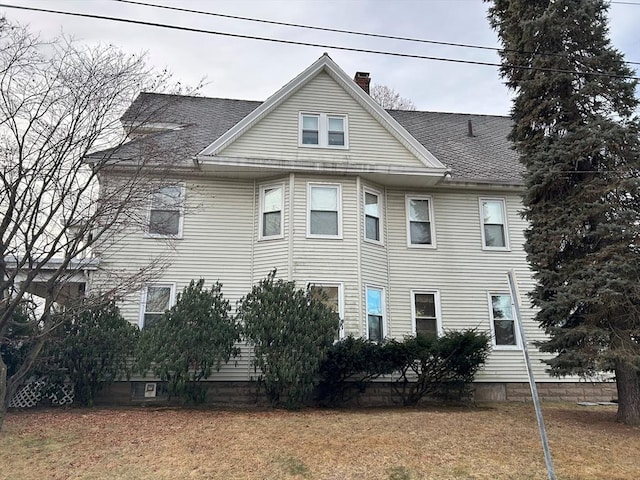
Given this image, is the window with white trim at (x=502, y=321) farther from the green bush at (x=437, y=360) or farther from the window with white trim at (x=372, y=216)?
the window with white trim at (x=372, y=216)

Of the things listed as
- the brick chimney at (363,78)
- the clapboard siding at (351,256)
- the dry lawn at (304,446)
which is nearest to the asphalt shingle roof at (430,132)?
the clapboard siding at (351,256)

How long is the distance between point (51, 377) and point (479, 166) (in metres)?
12.9

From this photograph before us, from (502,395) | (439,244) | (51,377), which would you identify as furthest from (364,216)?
(51,377)

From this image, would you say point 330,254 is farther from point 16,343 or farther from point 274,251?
point 16,343

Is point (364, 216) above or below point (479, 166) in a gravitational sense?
below

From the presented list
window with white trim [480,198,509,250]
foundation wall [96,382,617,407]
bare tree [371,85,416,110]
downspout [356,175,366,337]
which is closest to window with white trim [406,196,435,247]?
window with white trim [480,198,509,250]

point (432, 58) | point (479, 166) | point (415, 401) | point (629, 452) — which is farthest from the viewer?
point (479, 166)

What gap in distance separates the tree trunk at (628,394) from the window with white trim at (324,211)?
682 centimetres

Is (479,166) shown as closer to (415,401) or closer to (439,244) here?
(439,244)

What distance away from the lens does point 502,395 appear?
12.5 m

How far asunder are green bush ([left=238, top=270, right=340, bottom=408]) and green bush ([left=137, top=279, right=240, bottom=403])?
0.54 metres

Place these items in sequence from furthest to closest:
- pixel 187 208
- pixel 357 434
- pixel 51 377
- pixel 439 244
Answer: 1. pixel 439 244
2. pixel 187 208
3. pixel 51 377
4. pixel 357 434

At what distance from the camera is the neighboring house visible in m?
12.0

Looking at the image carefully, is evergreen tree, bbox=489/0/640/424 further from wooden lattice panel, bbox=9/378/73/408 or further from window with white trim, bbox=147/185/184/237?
wooden lattice panel, bbox=9/378/73/408
